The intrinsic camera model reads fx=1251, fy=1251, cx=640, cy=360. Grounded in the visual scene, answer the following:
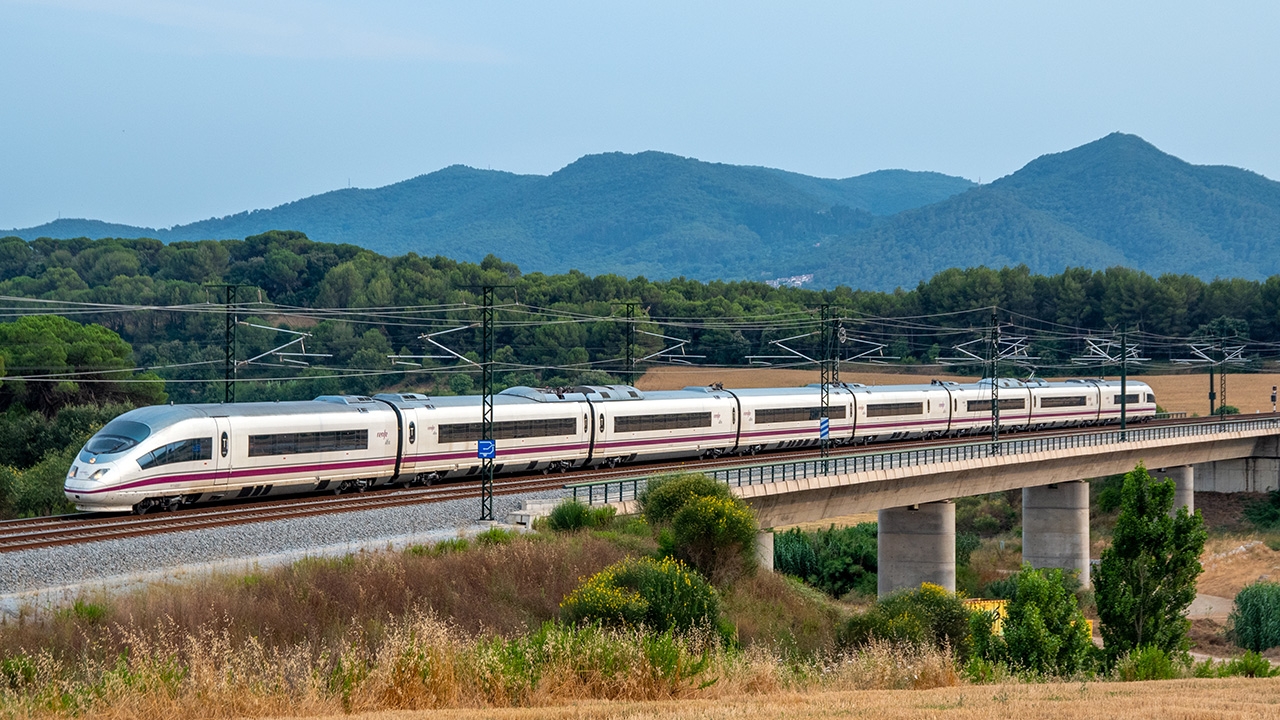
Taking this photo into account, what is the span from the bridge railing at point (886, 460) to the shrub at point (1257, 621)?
11864mm

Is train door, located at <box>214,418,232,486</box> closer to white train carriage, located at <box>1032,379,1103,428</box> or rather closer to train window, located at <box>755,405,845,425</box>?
train window, located at <box>755,405,845,425</box>

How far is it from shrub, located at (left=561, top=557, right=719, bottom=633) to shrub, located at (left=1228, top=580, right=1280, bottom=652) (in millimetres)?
28018

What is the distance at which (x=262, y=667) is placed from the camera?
17.4m

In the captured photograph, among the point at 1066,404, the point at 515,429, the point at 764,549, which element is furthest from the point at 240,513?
the point at 1066,404

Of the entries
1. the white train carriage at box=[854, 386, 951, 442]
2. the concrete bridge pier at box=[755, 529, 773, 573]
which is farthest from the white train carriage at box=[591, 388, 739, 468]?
the white train carriage at box=[854, 386, 951, 442]

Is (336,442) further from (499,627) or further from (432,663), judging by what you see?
(432,663)

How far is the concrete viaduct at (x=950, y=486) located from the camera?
4394 cm

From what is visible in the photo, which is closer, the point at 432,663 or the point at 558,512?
the point at 432,663

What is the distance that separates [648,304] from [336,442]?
333 ft

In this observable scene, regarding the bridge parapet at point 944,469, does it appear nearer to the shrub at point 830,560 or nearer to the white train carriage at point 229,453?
the white train carriage at point 229,453

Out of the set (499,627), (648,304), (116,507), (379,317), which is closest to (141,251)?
(379,317)

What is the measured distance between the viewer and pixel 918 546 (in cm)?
5275

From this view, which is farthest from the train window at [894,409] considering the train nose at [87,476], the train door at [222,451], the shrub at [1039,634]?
the train nose at [87,476]

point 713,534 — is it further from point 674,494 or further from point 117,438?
point 117,438
